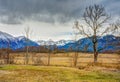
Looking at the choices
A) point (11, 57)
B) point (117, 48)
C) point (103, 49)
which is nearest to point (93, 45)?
point (103, 49)

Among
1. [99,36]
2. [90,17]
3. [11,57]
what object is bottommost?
[11,57]

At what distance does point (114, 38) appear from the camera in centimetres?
4738

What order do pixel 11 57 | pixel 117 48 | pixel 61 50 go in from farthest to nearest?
pixel 61 50, pixel 11 57, pixel 117 48

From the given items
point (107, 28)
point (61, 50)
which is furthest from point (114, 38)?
point (61, 50)

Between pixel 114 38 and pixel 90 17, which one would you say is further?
pixel 90 17

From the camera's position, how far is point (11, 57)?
55812 millimetres

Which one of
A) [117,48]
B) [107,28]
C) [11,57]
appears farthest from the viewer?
[11,57]

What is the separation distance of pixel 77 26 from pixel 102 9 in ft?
19.5

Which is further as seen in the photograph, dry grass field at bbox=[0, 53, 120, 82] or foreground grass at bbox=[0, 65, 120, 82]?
dry grass field at bbox=[0, 53, 120, 82]

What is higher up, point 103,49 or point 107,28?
point 107,28

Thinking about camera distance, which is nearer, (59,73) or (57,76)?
(57,76)

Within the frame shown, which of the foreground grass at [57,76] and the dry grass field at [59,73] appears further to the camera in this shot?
the dry grass field at [59,73]

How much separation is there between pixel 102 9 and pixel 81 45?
8.38m

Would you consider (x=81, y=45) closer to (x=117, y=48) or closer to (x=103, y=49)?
(x=103, y=49)
